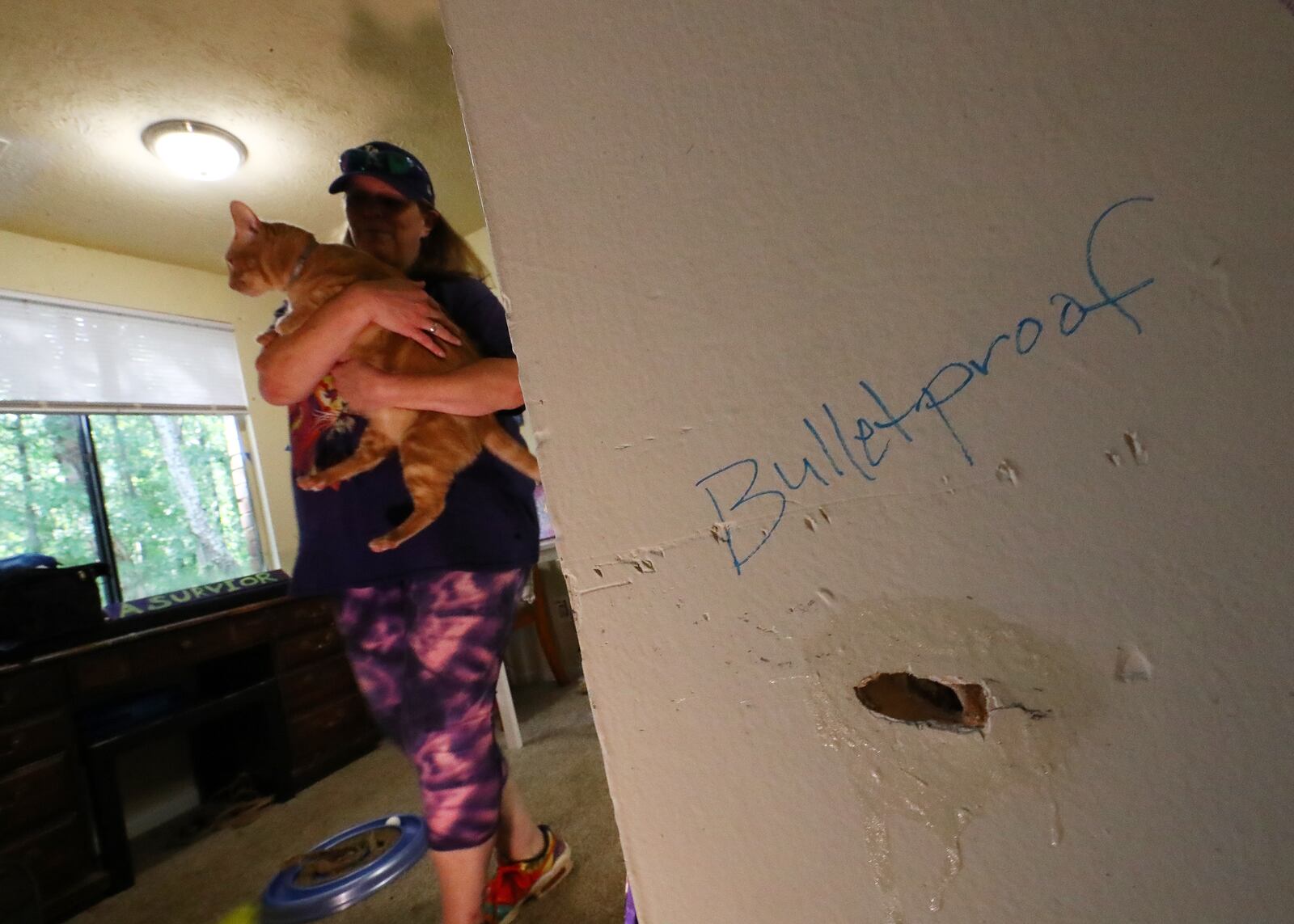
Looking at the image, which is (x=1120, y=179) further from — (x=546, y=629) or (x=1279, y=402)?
(x=546, y=629)

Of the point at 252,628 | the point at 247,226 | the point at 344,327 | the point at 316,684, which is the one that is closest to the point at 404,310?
the point at 344,327

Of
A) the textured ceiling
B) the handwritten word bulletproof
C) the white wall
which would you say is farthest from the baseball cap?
the textured ceiling

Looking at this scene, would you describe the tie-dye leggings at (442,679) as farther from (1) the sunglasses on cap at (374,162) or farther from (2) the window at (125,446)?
(2) the window at (125,446)

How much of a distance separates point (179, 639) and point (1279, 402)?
2.44m

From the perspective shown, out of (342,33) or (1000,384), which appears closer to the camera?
(1000,384)

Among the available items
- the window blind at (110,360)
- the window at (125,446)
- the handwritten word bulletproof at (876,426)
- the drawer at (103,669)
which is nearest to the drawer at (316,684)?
the drawer at (103,669)

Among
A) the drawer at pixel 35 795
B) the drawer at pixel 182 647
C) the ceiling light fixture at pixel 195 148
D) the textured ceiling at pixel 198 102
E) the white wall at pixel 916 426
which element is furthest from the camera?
the ceiling light fixture at pixel 195 148

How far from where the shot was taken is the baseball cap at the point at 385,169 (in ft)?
3.01

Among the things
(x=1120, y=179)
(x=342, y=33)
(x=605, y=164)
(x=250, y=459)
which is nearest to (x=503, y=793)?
(x=605, y=164)

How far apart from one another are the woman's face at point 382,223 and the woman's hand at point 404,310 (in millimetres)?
195

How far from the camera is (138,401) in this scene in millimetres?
2471

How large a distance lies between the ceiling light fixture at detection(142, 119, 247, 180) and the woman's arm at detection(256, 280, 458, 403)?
170cm

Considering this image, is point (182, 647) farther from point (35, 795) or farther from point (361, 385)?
point (361, 385)

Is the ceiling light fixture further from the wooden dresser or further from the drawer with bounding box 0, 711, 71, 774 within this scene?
the drawer with bounding box 0, 711, 71, 774
